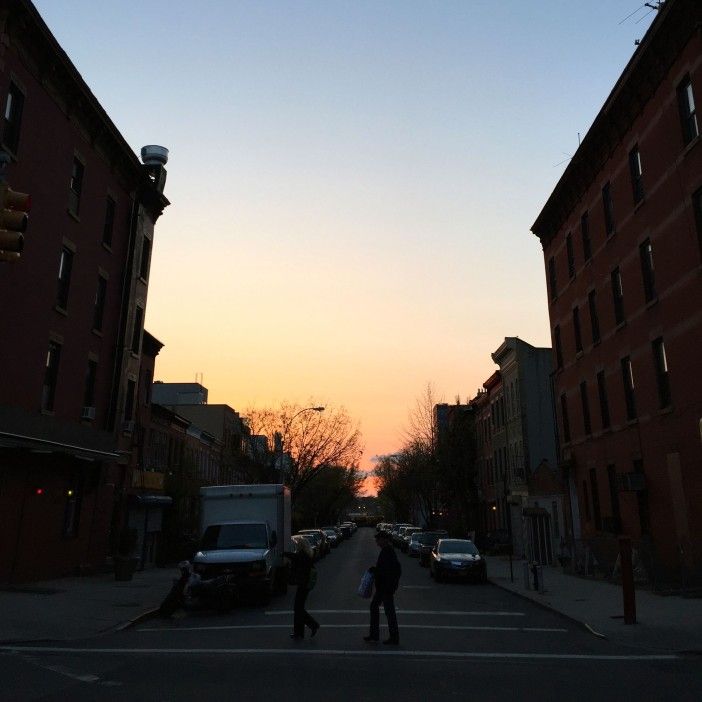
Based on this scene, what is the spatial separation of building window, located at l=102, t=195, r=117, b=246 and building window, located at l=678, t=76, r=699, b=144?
21473 millimetres

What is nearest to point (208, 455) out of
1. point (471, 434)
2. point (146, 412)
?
point (146, 412)

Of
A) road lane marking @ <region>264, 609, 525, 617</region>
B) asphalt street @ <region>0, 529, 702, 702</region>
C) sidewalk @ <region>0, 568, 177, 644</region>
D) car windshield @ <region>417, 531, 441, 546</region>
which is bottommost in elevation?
asphalt street @ <region>0, 529, 702, 702</region>

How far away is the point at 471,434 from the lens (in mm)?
59062

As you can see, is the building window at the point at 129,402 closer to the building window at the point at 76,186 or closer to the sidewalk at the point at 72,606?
the sidewalk at the point at 72,606

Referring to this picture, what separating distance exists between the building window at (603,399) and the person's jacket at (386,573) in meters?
18.2

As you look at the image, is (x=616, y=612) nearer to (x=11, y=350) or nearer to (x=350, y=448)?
(x=11, y=350)

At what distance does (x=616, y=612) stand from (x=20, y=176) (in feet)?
67.8

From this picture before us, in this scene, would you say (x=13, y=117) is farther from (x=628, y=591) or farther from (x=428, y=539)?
(x=428, y=539)

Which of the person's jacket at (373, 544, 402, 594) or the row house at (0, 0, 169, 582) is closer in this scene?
the person's jacket at (373, 544, 402, 594)

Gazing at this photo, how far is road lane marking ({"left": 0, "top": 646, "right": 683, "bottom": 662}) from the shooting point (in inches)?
414

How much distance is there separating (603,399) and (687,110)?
39.0ft

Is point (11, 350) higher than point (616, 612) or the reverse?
higher

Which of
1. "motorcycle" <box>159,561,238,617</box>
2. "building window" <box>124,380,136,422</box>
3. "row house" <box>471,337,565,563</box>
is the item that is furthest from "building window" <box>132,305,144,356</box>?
"row house" <box>471,337,565,563</box>

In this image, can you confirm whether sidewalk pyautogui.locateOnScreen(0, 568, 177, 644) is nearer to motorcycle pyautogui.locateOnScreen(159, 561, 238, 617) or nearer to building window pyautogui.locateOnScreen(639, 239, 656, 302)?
motorcycle pyautogui.locateOnScreen(159, 561, 238, 617)
